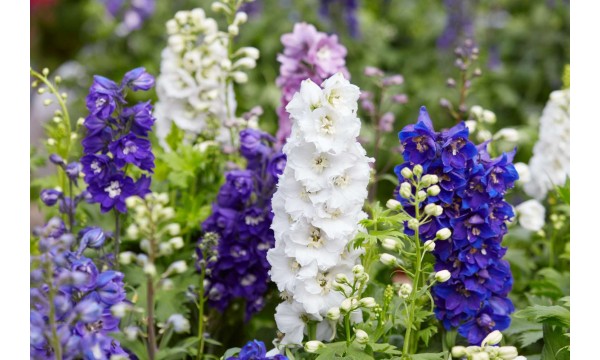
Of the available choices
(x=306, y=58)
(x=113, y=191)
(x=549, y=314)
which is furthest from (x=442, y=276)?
(x=306, y=58)

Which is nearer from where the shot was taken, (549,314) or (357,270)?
(357,270)

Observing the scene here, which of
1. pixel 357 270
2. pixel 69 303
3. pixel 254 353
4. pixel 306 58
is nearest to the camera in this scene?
pixel 69 303

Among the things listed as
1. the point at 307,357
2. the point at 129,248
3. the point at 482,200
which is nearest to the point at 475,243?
the point at 482,200

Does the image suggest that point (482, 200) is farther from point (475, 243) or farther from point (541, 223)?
point (541, 223)

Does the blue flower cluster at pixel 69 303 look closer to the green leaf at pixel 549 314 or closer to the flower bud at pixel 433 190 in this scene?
the flower bud at pixel 433 190

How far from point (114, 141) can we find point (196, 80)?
35.6 inches

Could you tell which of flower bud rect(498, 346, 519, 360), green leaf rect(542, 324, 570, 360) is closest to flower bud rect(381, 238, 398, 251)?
flower bud rect(498, 346, 519, 360)

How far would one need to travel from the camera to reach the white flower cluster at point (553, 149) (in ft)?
11.9

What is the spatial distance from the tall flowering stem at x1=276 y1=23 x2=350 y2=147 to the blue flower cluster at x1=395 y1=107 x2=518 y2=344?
75 centimetres

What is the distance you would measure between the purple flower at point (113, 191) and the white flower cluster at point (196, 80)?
77cm

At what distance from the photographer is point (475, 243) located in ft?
8.13

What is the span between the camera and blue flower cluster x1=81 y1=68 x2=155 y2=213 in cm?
261

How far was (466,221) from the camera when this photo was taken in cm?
247

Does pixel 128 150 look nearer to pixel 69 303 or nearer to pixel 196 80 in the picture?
pixel 69 303
